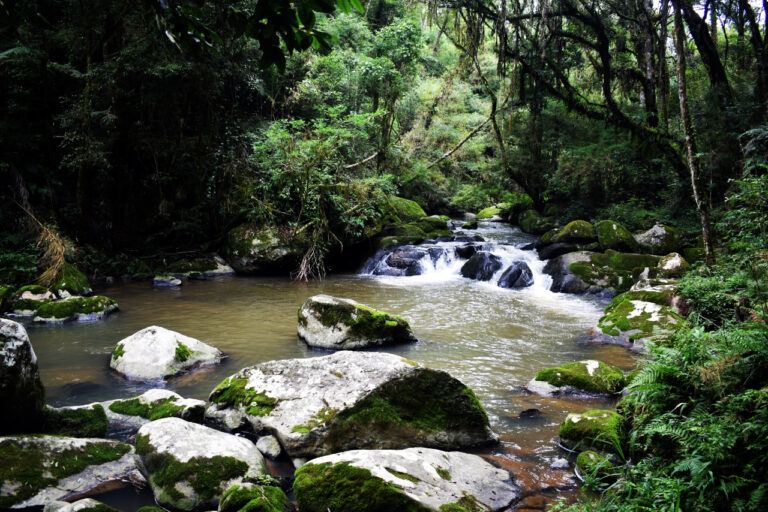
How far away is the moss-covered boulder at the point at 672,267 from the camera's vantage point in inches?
395

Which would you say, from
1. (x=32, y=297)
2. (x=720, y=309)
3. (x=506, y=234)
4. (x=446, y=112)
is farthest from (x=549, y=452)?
(x=446, y=112)

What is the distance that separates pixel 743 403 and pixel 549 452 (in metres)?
1.92

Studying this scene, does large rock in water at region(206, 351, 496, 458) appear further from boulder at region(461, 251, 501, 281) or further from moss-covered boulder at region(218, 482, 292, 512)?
boulder at region(461, 251, 501, 281)

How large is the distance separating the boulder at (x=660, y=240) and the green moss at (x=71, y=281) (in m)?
14.4

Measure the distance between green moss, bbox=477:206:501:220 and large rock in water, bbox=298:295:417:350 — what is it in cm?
1863

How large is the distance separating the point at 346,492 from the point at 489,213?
930 inches

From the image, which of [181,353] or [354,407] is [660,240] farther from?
[181,353]

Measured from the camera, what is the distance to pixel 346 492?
3.14 m

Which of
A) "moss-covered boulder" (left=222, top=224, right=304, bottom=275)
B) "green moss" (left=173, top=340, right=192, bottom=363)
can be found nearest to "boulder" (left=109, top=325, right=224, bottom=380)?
"green moss" (left=173, top=340, right=192, bottom=363)

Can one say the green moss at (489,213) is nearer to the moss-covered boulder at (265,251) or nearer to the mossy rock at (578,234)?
the mossy rock at (578,234)

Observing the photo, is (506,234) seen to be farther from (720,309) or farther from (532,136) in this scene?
(720,309)

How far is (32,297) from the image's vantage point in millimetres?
9547

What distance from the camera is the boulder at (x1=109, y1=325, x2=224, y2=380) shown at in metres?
6.09

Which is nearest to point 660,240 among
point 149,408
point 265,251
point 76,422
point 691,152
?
point 691,152
